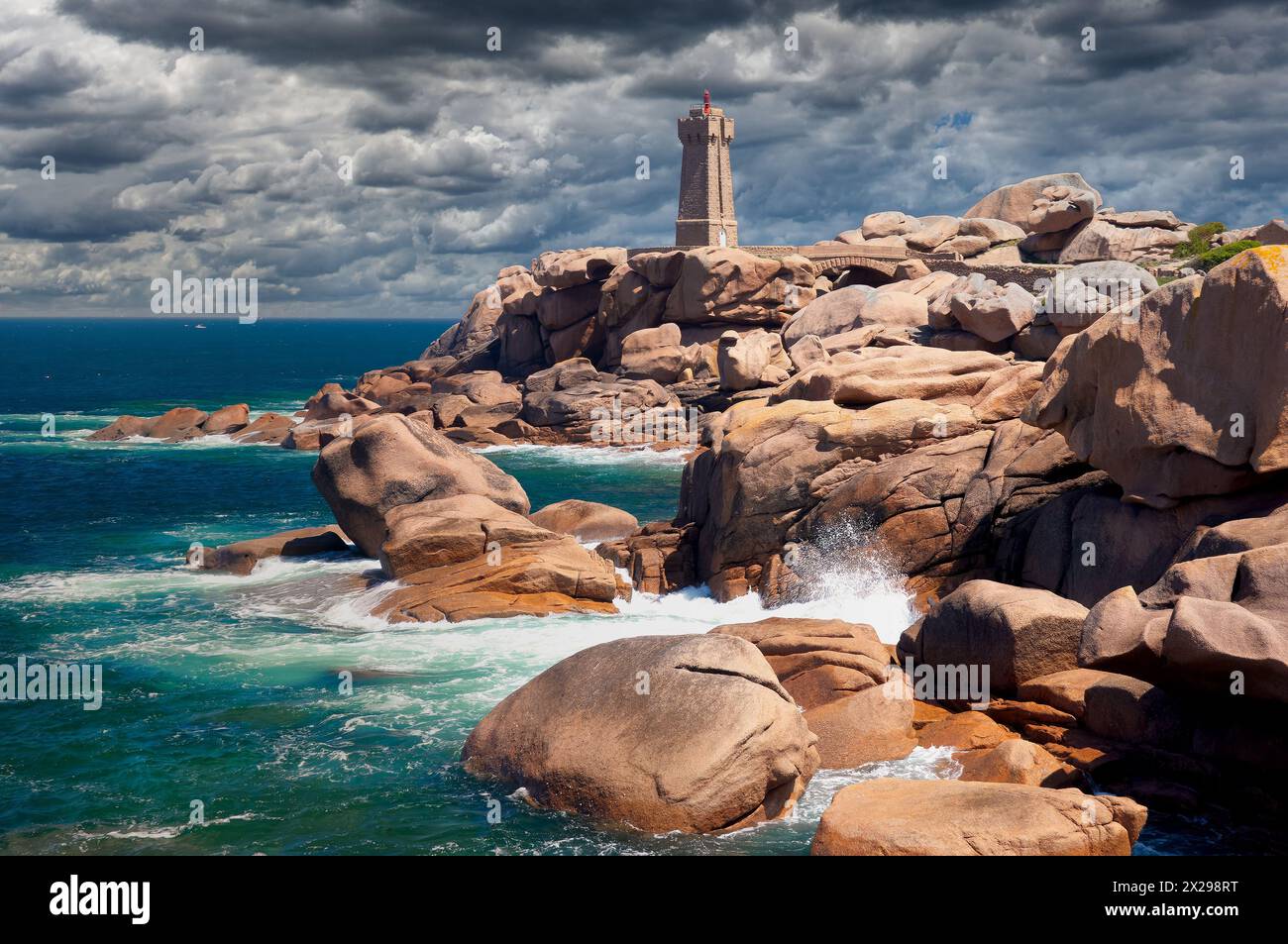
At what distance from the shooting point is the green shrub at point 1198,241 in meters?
55.7

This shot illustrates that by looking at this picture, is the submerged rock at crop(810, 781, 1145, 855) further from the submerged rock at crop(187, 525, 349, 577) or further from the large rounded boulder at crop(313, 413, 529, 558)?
the submerged rock at crop(187, 525, 349, 577)

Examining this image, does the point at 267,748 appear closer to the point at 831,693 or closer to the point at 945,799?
Answer: the point at 831,693

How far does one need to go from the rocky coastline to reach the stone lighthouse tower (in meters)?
44.4

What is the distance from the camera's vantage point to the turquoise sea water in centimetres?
1648

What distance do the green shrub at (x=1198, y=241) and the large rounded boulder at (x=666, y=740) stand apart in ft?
151

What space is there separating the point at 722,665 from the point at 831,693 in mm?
3537

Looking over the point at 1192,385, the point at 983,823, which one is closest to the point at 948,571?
the point at 1192,385

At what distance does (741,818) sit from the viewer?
15.7 metres

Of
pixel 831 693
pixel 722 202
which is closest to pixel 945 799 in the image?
pixel 831 693

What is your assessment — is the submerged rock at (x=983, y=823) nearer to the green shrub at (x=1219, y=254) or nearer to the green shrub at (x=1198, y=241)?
the green shrub at (x=1219, y=254)

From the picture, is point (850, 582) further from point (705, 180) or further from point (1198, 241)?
point (705, 180)

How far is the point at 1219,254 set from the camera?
1971 inches

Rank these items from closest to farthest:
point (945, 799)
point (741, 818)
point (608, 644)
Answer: point (945, 799) < point (741, 818) < point (608, 644)
